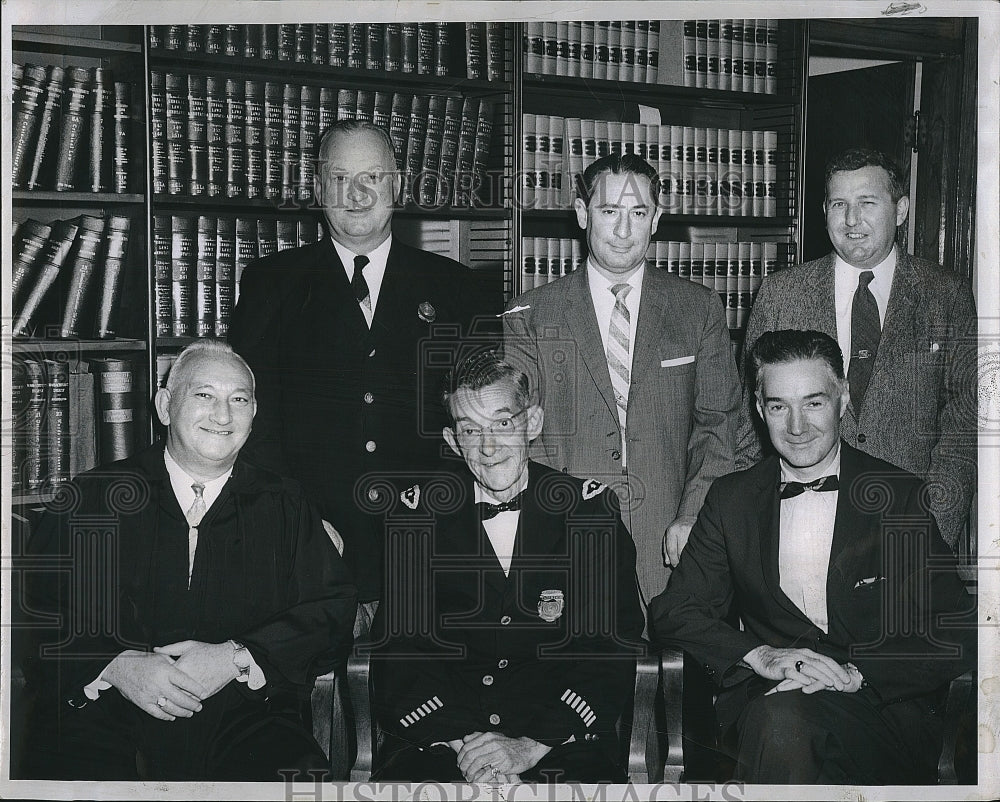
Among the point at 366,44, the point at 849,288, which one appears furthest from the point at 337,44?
the point at 849,288

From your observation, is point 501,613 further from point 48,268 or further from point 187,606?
point 48,268

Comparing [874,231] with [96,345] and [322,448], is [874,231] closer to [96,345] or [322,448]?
[322,448]

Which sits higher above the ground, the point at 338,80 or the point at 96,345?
the point at 338,80

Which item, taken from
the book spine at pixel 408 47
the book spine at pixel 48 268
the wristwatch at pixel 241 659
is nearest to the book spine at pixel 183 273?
the book spine at pixel 48 268

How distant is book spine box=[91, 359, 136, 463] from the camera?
7.34 feet

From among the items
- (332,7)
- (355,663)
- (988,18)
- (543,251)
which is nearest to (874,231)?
(988,18)

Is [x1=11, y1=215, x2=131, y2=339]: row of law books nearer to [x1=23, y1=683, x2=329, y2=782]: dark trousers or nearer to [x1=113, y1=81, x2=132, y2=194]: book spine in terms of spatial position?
[x1=113, y1=81, x2=132, y2=194]: book spine

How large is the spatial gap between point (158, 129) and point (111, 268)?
33 cm

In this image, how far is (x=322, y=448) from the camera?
2260 millimetres

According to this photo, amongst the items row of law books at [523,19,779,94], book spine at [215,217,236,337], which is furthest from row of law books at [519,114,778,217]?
book spine at [215,217,236,337]

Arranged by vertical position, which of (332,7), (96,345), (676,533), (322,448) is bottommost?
(676,533)

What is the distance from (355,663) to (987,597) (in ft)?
4.83

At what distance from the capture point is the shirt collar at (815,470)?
2254mm

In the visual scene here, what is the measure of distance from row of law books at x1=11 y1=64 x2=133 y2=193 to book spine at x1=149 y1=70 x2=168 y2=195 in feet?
0.18
